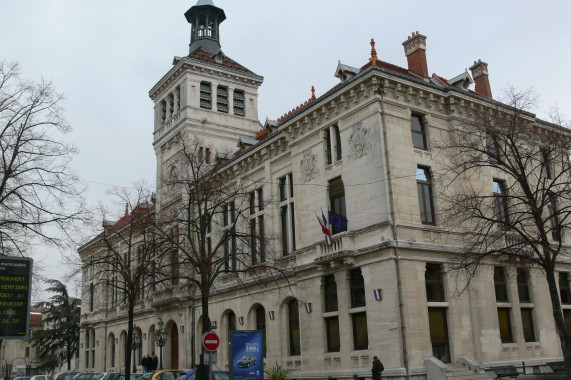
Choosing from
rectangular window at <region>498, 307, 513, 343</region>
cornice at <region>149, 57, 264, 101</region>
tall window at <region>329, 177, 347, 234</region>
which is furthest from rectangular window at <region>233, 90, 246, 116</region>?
rectangular window at <region>498, 307, 513, 343</region>

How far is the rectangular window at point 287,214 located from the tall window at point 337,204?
12.7 ft

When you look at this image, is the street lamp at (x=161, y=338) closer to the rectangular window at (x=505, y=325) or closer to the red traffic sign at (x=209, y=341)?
the rectangular window at (x=505, y=325)

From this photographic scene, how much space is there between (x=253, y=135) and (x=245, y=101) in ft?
9.98

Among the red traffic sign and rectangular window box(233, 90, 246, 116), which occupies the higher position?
rectangular window box(233, 90, 246, 116)

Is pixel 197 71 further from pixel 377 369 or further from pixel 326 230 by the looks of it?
pixel 377 369

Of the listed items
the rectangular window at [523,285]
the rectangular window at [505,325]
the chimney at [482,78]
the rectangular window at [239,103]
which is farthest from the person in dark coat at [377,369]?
the rectangular window at [239,103]

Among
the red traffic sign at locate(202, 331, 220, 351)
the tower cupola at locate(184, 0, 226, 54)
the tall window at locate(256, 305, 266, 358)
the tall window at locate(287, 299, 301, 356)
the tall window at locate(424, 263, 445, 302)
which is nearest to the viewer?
the red traffic sign at locate(202, 331, 220, 351)

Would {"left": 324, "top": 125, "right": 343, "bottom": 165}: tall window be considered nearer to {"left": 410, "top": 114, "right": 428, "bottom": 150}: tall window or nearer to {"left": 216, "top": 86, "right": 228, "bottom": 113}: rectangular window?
{"left": 410, "top": 114, "right": 428, "bottom": 150}: tall window

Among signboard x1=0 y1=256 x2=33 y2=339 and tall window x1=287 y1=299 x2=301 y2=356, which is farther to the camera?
tall window x1=287 y1=299 x2=301 y2=356

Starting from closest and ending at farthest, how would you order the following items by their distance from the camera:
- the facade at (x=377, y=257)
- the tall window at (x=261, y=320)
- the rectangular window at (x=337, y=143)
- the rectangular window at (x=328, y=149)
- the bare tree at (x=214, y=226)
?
the facade at (x=377, y=257) → the bare tree at (x=214, y=226) → the rectangular window at (x=337, y=143) → the rectangular window at (x=328, y=149) → the tall window at (x=261, y=320)

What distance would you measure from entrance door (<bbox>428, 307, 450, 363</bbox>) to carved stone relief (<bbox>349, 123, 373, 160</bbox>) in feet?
25.8

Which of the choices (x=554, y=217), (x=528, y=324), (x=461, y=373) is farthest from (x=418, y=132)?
(x=461, y=373)

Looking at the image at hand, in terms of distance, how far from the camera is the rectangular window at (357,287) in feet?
87.4

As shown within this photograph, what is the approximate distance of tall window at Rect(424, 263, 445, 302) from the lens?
26.1 meters
